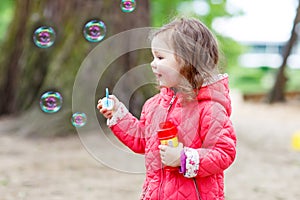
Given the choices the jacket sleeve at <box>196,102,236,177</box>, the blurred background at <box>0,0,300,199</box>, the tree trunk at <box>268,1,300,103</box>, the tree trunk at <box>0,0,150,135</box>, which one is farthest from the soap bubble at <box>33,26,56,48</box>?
the tree trunk at <box>268,1,300,103</box>

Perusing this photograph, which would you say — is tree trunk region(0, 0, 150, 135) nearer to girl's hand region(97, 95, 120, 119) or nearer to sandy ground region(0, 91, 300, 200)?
sandy ground region(0, 91, 300, 200)

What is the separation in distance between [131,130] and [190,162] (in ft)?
1.33

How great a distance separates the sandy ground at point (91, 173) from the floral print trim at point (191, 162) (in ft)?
6.90

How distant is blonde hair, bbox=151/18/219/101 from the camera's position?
7.99ft

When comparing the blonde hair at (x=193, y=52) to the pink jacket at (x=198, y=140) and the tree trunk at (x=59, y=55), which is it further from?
the tree trunk at (x=59, y=55)

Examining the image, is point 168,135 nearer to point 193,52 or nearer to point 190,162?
point 190,162

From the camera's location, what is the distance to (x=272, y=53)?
43.2 metres

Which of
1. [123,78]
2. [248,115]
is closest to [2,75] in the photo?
[123,78]

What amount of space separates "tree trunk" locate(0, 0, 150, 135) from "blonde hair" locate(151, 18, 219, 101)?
461 cm

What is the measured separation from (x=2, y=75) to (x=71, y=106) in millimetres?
2537

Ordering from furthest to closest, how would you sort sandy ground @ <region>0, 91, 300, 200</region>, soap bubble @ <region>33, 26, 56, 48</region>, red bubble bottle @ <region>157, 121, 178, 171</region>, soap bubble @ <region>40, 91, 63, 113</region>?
sandy ground @ <region>0, 91, 300, 200</region> < soap bubble @ <region>33, 26, 56, 48</region> < soap bubble @ <region>40, 91, 63, 113</region> < red bubble bottle @ <region>157, 121, 178, 171</region>

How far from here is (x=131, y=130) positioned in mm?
2645

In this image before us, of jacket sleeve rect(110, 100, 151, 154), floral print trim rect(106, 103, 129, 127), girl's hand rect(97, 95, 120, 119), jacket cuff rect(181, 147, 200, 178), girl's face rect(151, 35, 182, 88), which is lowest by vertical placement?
jacket cuff rect(181, 147, 200, 178)

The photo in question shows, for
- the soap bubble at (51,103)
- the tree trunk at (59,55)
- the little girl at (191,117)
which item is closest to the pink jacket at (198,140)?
the little girl at (191,117)
